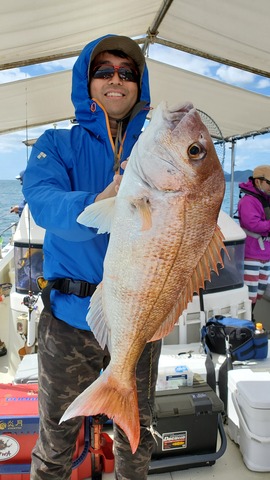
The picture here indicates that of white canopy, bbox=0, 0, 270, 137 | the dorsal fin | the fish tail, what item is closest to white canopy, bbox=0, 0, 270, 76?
white canopy, bbox=0, 0, 270, 137

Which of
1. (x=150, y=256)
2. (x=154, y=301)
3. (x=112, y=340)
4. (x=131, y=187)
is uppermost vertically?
(x=131, y=187)

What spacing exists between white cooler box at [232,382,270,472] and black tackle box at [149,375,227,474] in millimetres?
180

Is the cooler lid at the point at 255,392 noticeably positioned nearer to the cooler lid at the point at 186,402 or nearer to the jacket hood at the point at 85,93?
the cooler lid at the point at 186,402

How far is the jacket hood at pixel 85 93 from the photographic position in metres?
2.03

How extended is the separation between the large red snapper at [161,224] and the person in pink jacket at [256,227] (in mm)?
4669

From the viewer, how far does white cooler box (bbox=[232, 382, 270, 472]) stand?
108 inches

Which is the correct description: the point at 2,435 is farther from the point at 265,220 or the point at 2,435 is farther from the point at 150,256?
the point at 265,220

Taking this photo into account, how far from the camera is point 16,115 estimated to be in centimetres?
708

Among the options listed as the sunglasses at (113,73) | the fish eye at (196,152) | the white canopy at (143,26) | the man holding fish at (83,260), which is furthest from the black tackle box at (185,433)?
the white canopy at (143,26)

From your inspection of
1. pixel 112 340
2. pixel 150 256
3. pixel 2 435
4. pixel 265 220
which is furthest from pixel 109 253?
pixel 265 220

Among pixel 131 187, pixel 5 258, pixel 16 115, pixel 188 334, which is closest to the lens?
pixel 131 187

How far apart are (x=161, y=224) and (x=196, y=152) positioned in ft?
0.90

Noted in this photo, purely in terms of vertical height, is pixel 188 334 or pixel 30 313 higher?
pixel 30 313

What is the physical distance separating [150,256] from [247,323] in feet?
9.51
